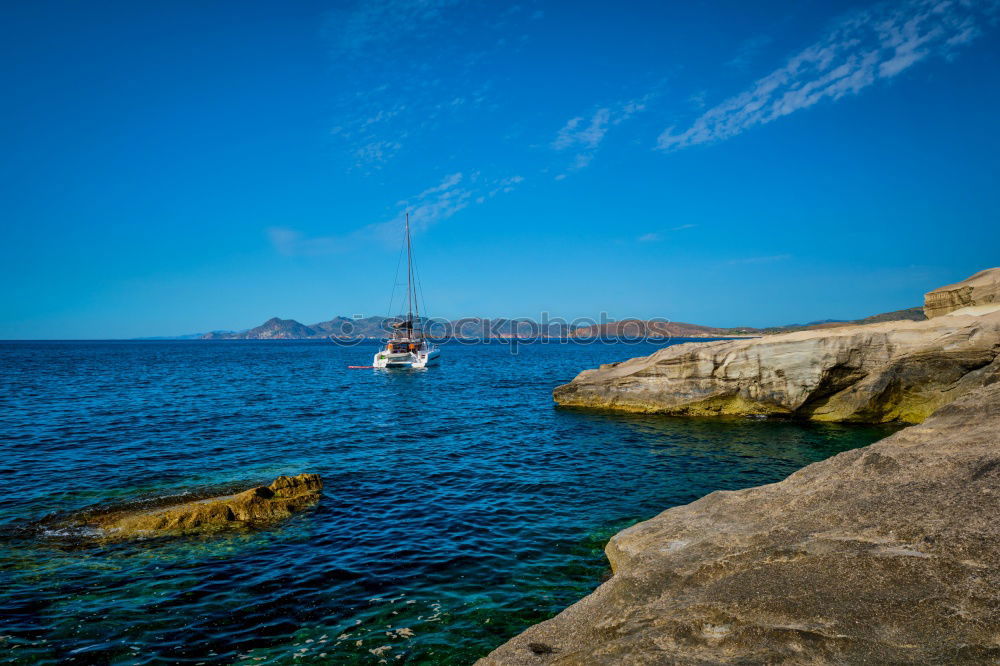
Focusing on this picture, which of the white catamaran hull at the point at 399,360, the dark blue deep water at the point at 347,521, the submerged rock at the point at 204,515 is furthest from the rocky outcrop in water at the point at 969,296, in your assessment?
the white catamaran hull at the point at 399,360

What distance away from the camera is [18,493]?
1662 centimetres

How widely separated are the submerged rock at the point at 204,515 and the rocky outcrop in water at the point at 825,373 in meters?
20.8

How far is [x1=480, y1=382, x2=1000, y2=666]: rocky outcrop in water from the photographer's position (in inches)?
212

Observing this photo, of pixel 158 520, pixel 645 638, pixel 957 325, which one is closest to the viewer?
pixel 645 638

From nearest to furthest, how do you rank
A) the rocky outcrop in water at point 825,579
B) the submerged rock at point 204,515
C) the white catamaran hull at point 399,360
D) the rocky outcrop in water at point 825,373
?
the rocky outcrop in water at point 825,579 → the submerged rock at point 204,515 → the rocky outcrop in water at point 825,373 → the white catamaran hull at point 399,360

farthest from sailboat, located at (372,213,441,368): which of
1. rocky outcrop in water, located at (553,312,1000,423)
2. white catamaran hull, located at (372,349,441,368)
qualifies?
rocky outcrop in water, located at (553,312,1000,423)

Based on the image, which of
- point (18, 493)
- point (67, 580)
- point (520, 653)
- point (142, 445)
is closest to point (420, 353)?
point (142, 445)

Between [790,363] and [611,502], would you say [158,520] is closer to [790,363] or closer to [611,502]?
[611,502]

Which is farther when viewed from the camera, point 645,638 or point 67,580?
point 67,580

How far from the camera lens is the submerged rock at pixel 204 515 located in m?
13.4

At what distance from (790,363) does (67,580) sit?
93.7ft

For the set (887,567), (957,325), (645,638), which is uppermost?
(957,325)

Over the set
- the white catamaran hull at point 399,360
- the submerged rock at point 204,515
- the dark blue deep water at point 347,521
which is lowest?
the dark blue deep water at point 347,521

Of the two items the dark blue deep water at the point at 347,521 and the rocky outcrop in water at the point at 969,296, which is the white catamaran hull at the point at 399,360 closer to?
the dark blue deep water at the point at 347,521
